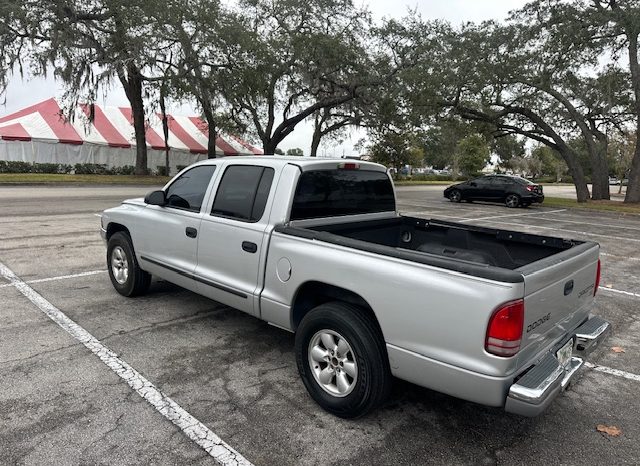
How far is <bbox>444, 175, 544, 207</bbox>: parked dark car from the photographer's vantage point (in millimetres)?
20703

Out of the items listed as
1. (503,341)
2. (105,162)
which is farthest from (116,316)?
(105,162)

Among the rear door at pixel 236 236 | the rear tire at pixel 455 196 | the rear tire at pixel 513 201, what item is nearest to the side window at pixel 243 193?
the rear door at pixel 236 236

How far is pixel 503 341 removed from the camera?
2395 millimetres

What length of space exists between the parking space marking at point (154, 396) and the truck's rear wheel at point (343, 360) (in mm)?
731

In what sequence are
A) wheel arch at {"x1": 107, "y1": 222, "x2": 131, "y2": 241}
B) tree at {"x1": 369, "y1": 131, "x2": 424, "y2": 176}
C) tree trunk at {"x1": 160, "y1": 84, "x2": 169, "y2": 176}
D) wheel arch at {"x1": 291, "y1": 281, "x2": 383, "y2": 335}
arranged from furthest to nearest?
tree at {"x1": 369, "y1": 131, "x2": 424, "y2": 176}, tree trunk at {"x1": 160, "y1": 84, "x2": 169, "y2": 176}, wheel arch at {"x1": 107, "y1": 222, "x2": 131, "y2": 241}, wheel arch at {"x1": 291, "y1": 281, "x2": 383, "y2": 335}

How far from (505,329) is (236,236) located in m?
2.27

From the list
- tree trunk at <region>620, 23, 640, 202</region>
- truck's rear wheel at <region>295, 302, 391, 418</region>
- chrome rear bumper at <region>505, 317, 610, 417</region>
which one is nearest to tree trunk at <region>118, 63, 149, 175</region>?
tree trunk at <region>620, 23, 640, 202</region>

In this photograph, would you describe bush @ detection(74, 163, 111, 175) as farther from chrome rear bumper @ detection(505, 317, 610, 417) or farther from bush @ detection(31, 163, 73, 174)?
chrome rear bumper @ detection(505, 317, 610, 417)

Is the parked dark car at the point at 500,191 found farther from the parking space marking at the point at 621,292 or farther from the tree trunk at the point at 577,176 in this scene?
the parking space marking at the point at 621,292

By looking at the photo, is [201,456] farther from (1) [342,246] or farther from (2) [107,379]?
(1) [342,246]

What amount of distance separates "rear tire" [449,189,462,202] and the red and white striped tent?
20.3 metres

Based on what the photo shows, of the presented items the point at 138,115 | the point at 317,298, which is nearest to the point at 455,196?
the point at 138,115

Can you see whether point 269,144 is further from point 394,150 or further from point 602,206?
point 602,206

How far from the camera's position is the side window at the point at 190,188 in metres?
4.43
